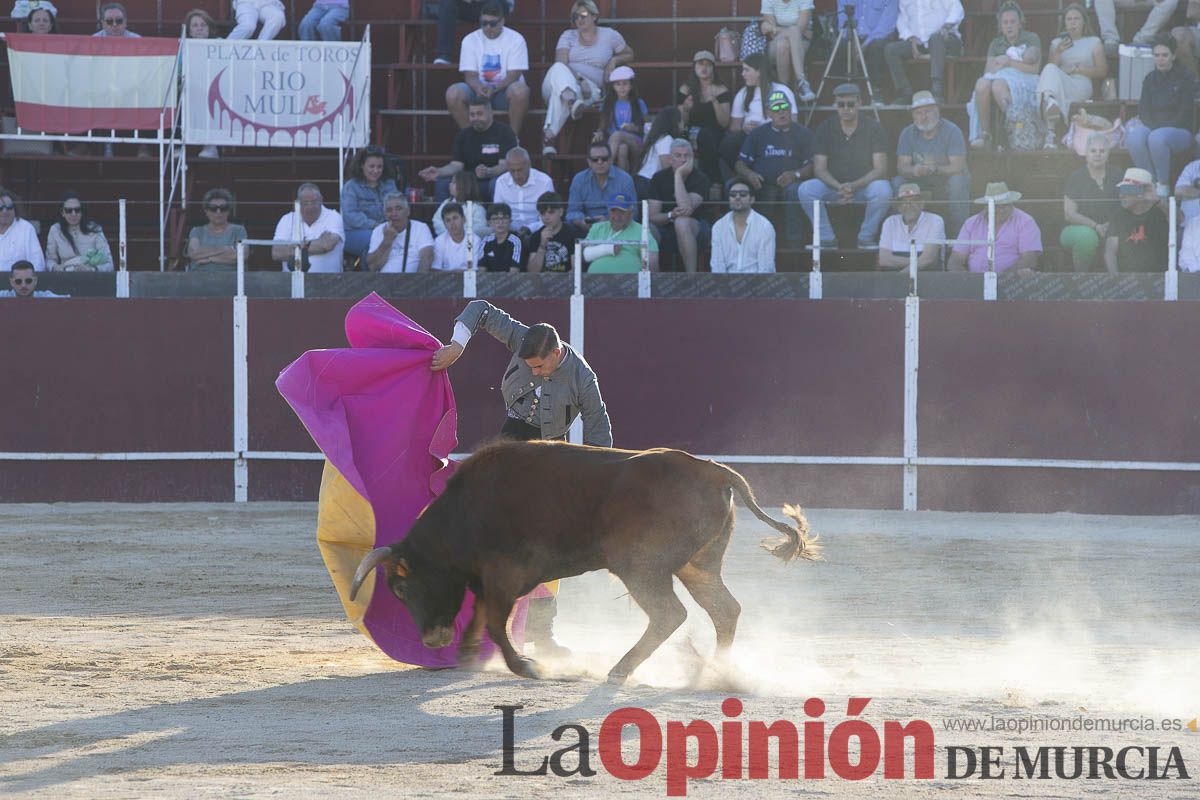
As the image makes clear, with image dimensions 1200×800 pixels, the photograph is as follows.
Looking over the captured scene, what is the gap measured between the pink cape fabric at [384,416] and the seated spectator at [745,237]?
550 centimetres

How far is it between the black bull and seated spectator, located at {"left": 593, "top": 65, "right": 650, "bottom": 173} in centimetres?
747

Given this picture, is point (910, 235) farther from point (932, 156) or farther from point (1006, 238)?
point (932, 156)

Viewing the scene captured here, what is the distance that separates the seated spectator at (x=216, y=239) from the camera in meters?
12.1

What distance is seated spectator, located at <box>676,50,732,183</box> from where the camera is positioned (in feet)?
42.2

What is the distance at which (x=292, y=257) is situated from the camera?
12117 millimetres

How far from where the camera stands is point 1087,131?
1238cm

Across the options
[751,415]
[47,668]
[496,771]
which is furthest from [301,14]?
[496,771]

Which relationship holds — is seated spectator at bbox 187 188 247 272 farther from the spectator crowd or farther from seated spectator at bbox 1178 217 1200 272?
seated spectator at bbox 1178 217 1200 272

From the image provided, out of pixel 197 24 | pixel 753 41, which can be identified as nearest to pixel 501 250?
pixel 753 41

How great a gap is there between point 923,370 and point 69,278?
20.3 ft

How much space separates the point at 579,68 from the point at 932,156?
10.9 ft

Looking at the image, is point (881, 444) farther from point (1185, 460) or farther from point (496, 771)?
point (496, 771)

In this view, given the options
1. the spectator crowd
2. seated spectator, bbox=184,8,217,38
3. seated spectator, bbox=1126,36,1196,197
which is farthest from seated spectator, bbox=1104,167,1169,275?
seated spectator, bbox=184,8,217,38

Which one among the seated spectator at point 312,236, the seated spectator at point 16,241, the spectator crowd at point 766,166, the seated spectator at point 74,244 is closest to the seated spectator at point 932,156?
the spectator crowd at point 766,166
